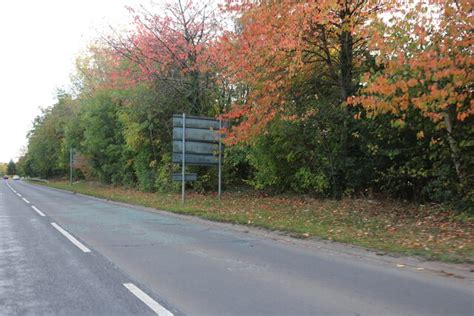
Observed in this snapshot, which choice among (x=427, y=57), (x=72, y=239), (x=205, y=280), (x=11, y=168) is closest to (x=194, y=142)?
(x=72, y=239)

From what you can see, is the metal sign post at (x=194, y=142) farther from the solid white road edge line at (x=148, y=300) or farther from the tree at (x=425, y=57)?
the solid white road edge line at (x=148, y=300)

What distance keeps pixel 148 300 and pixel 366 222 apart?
830 cm

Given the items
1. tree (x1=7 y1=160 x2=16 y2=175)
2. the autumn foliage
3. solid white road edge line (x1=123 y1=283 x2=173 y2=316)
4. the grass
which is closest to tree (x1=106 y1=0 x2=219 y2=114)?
the autumn foliage

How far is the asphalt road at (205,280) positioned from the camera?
16.8 ft

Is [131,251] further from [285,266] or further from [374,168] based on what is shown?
[374,168]

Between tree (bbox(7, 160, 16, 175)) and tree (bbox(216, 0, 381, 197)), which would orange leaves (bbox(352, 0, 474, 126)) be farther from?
tree (bbox(7, 160, 16, 175))

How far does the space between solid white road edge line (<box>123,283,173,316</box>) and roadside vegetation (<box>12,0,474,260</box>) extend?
5.11 m

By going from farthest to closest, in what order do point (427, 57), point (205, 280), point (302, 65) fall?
point (302, 65), point (427, 57), point (205, 280)

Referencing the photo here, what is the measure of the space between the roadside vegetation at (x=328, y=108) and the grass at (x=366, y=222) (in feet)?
0.18

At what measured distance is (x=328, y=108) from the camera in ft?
52.7

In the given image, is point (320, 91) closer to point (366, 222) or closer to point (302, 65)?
point (302, 65)

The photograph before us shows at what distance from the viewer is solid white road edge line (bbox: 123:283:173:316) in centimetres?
489

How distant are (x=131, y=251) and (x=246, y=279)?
3126 millimetres

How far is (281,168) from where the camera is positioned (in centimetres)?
2011
